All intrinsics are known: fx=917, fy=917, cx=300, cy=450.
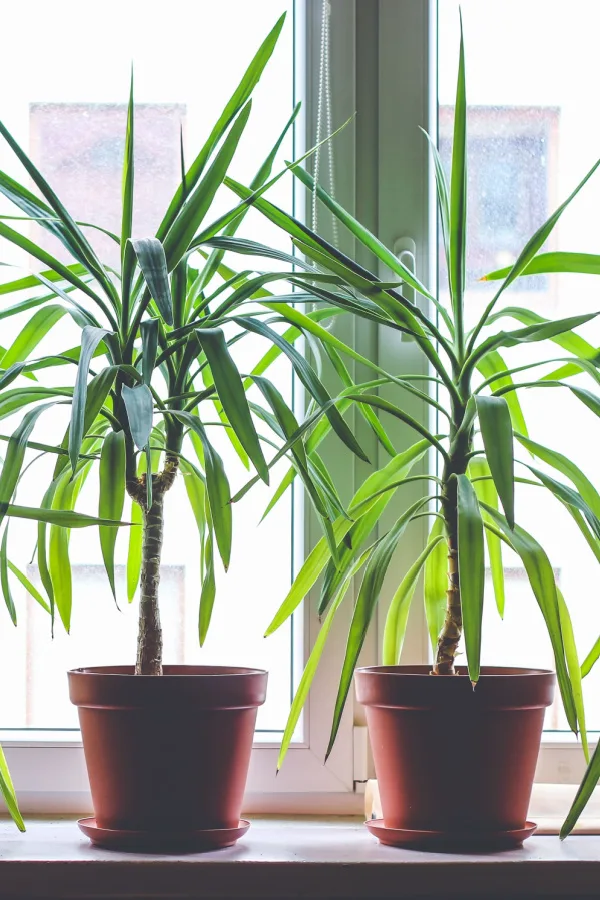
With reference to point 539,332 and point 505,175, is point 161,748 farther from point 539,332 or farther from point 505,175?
point 505,175

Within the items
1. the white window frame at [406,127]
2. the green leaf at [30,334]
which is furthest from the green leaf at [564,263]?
the green leaf at [30,334]

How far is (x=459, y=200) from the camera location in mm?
1050

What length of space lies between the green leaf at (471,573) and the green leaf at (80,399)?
38cm

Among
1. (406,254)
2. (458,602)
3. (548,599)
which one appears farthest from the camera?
(406,254)

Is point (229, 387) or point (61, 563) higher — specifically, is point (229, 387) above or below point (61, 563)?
above

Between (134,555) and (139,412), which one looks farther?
(134,555)

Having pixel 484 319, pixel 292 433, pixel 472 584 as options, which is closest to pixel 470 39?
pixel 484 319

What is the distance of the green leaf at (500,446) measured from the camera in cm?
83

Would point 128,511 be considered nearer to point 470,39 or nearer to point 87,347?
point 87,347

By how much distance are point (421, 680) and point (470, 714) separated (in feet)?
0.20

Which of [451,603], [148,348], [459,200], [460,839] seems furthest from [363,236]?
[460,839]

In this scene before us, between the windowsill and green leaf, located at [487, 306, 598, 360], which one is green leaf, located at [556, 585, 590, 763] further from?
green leaf, located at [487, 306, 598, 360]

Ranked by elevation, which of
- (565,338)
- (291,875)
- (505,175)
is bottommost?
(291,875)

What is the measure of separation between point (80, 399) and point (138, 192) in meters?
0.71
